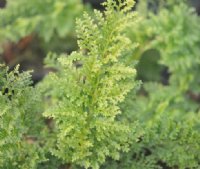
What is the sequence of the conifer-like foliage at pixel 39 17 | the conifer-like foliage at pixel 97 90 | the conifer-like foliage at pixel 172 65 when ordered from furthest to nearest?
the conifer-like foliage at pixel 39 17 → the conifer-like foliage at pixel 172 65 → the conifer-like foliage at pixel 97 90

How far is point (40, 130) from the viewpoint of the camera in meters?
1.48

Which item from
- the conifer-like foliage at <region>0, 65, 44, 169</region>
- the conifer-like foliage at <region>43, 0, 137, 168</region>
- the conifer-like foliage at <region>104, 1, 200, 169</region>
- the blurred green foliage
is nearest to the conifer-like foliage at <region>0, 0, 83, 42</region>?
the conifer-like foliage at <region>104, 1, 200, 169</region>

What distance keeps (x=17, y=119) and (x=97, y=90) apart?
0.79 feet

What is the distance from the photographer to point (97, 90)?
1.22m

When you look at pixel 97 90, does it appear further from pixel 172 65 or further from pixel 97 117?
pixel 172 65

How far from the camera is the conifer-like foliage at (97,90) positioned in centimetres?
118

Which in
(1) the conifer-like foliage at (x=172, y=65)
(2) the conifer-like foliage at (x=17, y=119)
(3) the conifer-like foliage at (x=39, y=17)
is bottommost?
(2) the conifer-like foliage at (x=17, y=119)

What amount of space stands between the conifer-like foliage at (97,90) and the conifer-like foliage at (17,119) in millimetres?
86

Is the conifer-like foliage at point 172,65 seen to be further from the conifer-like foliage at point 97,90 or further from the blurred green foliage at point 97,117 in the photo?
the conifer-like foliage at point 97,90

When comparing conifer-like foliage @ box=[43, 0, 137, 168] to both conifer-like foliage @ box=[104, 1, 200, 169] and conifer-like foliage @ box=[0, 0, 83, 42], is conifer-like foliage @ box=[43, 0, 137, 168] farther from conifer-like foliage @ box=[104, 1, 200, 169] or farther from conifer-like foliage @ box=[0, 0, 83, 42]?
conifer-like foliage @ box=[0, 0, 83, 42]

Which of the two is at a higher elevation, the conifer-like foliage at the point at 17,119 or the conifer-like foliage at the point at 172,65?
the conifer-like foliage at the point at 172,65

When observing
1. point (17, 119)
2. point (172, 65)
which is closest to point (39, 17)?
point (172, 65)

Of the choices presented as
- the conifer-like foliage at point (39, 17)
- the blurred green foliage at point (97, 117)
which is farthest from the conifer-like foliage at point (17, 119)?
the conifer-like foliage at point (39, 17)

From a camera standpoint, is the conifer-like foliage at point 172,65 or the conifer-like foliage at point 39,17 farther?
the conifer-like foliage at point 39,17
